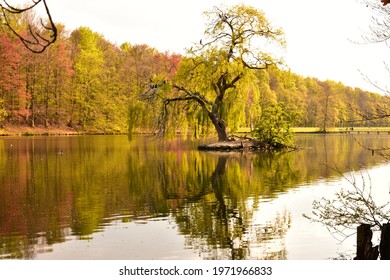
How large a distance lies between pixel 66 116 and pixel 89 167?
56.6 ft

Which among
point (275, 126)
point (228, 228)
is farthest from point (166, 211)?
point (275, 126)

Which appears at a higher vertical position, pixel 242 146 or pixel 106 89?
pixel 106 89

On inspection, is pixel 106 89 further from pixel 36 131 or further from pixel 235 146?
pixel 235 146

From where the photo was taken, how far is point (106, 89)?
92.8ft

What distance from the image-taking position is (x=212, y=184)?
1038cm

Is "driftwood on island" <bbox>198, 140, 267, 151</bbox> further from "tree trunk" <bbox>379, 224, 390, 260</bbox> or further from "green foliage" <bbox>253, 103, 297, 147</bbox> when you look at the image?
"tree trunk" <bbox>379, 224, 390, 260</bbox>

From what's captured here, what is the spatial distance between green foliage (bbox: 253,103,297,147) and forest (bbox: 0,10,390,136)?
494 mm

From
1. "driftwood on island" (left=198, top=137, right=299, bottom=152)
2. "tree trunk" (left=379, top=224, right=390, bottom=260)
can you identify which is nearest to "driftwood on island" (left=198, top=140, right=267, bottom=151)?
"driftwood on island" (left=198, top=137, right=299, bottom=152)

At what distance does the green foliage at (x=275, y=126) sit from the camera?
2031 cm

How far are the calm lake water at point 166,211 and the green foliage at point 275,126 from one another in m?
6.60

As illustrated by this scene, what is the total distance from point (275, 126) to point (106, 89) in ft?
37.7
